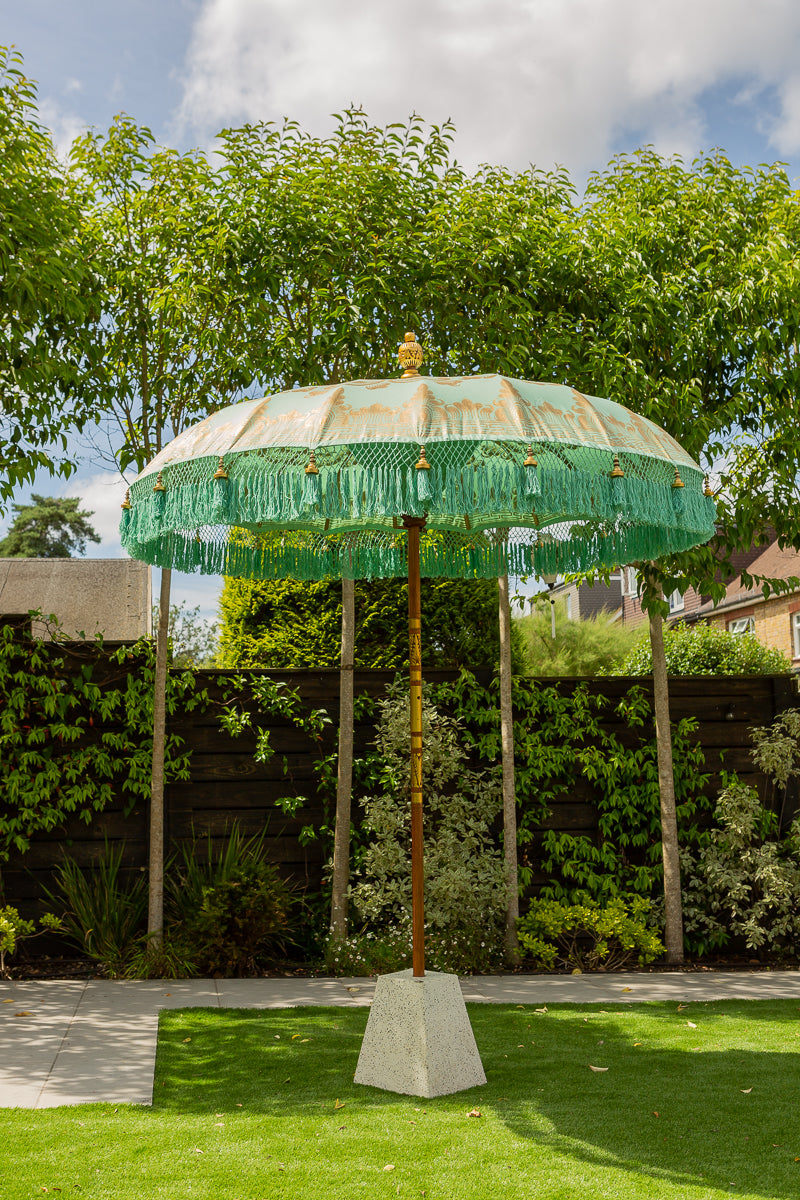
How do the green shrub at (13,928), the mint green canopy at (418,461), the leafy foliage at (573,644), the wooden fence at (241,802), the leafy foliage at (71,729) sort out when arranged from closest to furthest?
Answer: the mint green canopy at (418,461) < the green shrub at (13,928) < the leafy foliage at (71,729) < the wooden fence at (241,802) < the leafy foliage at (573,644)

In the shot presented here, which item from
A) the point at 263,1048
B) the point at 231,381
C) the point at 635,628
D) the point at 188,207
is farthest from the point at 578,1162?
the point at 635,628

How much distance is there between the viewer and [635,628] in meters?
18.6

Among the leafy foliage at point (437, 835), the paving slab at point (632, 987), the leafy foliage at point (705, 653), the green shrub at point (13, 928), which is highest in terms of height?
the leafy foliage at point (705, 653)

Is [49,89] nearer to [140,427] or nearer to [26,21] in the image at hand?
[26,21]

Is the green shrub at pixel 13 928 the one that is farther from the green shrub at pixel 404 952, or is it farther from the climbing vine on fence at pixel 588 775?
the climbing vine on fence at pixel 588 775

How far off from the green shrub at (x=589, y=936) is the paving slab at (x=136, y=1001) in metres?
0.22

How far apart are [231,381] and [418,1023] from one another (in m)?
4.85

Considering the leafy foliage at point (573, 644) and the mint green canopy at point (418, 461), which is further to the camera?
the leafy foliage at point (573, 644)

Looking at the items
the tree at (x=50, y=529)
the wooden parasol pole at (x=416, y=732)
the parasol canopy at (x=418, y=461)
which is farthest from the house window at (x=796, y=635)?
the tree at (x=50, y=529)

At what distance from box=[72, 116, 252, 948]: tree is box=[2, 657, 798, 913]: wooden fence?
35cm

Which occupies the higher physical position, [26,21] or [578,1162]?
[26,21]

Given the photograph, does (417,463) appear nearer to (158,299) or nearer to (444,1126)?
(444,1126)

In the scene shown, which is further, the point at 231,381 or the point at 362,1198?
the point at 231,381

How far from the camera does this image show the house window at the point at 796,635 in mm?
23797
